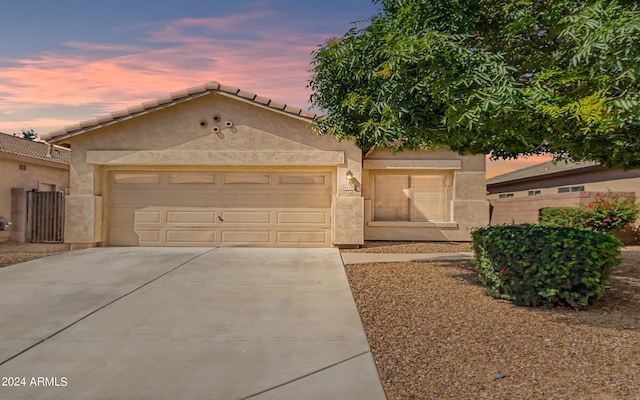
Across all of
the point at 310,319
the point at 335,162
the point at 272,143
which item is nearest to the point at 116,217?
the point at 272,143

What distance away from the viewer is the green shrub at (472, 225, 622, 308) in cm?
526

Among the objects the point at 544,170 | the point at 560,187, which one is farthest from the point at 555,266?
the point at 544,170

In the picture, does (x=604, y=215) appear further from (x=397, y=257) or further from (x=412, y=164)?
(x=397, y=257)

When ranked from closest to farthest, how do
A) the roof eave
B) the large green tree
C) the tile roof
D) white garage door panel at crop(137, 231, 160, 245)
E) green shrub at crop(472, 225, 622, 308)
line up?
the large green tree
green shrub at crop(472, 225, 622, 308)
white garage door panel at crop(137, 231, 160, 245)
the roof eave
the tile roof

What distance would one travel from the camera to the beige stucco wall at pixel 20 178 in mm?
14070

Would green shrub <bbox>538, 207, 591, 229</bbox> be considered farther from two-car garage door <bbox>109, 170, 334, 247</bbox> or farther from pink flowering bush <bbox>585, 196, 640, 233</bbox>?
two-car garage door <bbox>109, 170, 334, 247</bbox>

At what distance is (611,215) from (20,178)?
67.4 ft

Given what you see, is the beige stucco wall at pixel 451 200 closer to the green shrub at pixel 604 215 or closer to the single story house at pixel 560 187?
the green shrub at pixel 604 215

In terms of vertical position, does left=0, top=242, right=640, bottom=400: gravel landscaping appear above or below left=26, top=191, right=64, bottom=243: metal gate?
below

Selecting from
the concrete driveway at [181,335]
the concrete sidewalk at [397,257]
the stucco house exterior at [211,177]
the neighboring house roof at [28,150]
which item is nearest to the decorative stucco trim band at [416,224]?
the stucco house exterior at [211,177]

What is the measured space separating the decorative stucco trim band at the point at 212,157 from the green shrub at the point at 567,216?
24.7ft

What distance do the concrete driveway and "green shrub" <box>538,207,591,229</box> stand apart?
28.7 feet

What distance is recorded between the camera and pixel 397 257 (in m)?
9.88

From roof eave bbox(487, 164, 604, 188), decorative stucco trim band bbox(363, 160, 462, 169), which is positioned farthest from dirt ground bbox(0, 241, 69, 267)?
roof eave bbox(487, 164, 604, 188)
